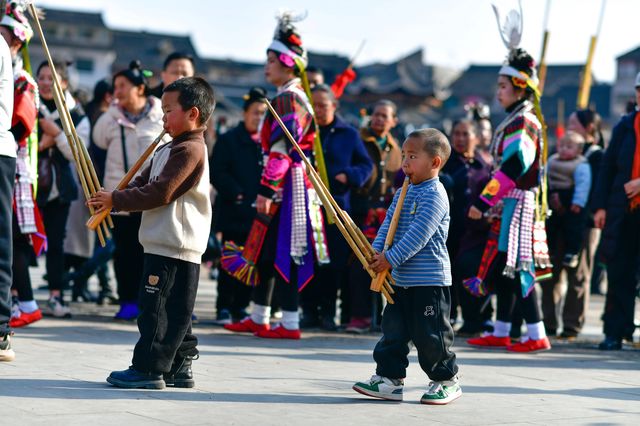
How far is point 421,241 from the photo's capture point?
16.8 ft

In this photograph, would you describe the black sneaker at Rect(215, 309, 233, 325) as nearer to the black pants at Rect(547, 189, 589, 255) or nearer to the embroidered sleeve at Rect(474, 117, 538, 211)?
the embroidered sleeve at Rect(474, 117, 538, 211)

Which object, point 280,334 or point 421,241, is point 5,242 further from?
point 280,334

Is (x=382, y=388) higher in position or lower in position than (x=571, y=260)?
lower

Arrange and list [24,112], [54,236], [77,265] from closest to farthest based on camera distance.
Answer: [24,112] → [54,236] → [77,265]

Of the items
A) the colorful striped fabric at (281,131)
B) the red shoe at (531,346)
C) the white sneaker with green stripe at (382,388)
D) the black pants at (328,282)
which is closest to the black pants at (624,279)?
the red shoe at (531,346)

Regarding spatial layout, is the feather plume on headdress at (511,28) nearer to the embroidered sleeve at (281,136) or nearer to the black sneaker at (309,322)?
the embroidered sleeve at (281,136)

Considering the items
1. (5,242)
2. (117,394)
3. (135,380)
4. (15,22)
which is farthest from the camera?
(15,22)

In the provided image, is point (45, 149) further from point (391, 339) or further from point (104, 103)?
point (391, 339)

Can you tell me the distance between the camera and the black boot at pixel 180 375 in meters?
5.12

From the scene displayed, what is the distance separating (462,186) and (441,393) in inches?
156

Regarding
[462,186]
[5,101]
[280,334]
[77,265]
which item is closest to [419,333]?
[5,101]

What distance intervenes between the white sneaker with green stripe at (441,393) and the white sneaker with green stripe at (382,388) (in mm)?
121

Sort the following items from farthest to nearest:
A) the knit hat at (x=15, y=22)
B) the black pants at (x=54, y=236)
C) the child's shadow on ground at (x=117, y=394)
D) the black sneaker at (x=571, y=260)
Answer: the black sneaker at (x=571, y=260)
the black pants at (x=54, y=236)
the knit hat at (x=15, y=22)
the child's shadow on ground at (x=117, y=394)

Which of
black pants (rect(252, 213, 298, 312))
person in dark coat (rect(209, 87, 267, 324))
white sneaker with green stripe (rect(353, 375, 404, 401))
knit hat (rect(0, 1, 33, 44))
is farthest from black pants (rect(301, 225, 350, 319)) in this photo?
white sneaker with green stripe (rect(353, 375, 404, 401))
